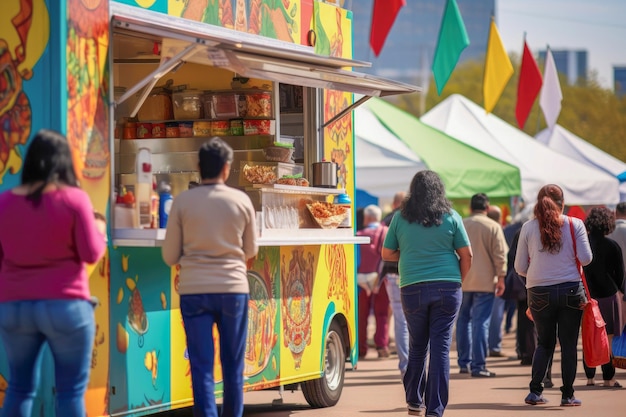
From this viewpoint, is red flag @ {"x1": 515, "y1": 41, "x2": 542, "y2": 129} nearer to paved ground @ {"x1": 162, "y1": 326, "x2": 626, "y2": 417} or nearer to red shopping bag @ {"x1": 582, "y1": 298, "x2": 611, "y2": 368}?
paved ground @ {"x1": 162, "y1": 326, "x2": 626, "y2": 417}

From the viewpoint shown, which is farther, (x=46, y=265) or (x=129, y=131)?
(x=129, y=131)

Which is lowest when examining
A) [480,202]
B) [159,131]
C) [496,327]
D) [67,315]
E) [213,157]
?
[496,327]

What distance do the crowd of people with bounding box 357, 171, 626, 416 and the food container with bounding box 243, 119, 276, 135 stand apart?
1318mm

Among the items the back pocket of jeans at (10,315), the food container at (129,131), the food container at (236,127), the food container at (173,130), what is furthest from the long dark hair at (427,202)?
the back pocket of jeans at (10,315)

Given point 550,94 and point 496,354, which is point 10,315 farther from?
point 550,94

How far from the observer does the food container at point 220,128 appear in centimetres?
1012

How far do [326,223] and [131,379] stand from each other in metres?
2.70

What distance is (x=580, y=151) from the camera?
87.4ft

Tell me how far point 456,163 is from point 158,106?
9.09 m

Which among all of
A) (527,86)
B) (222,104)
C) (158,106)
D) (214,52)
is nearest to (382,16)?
(527,86)

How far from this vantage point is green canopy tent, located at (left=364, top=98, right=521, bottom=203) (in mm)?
18438

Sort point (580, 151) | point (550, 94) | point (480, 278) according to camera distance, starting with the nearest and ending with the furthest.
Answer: point (480, 278), point (550, 94), point (580, 151)

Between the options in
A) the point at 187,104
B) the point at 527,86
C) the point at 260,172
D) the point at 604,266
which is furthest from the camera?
the point at 527,86

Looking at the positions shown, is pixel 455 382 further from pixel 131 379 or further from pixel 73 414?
pixel 73 414
